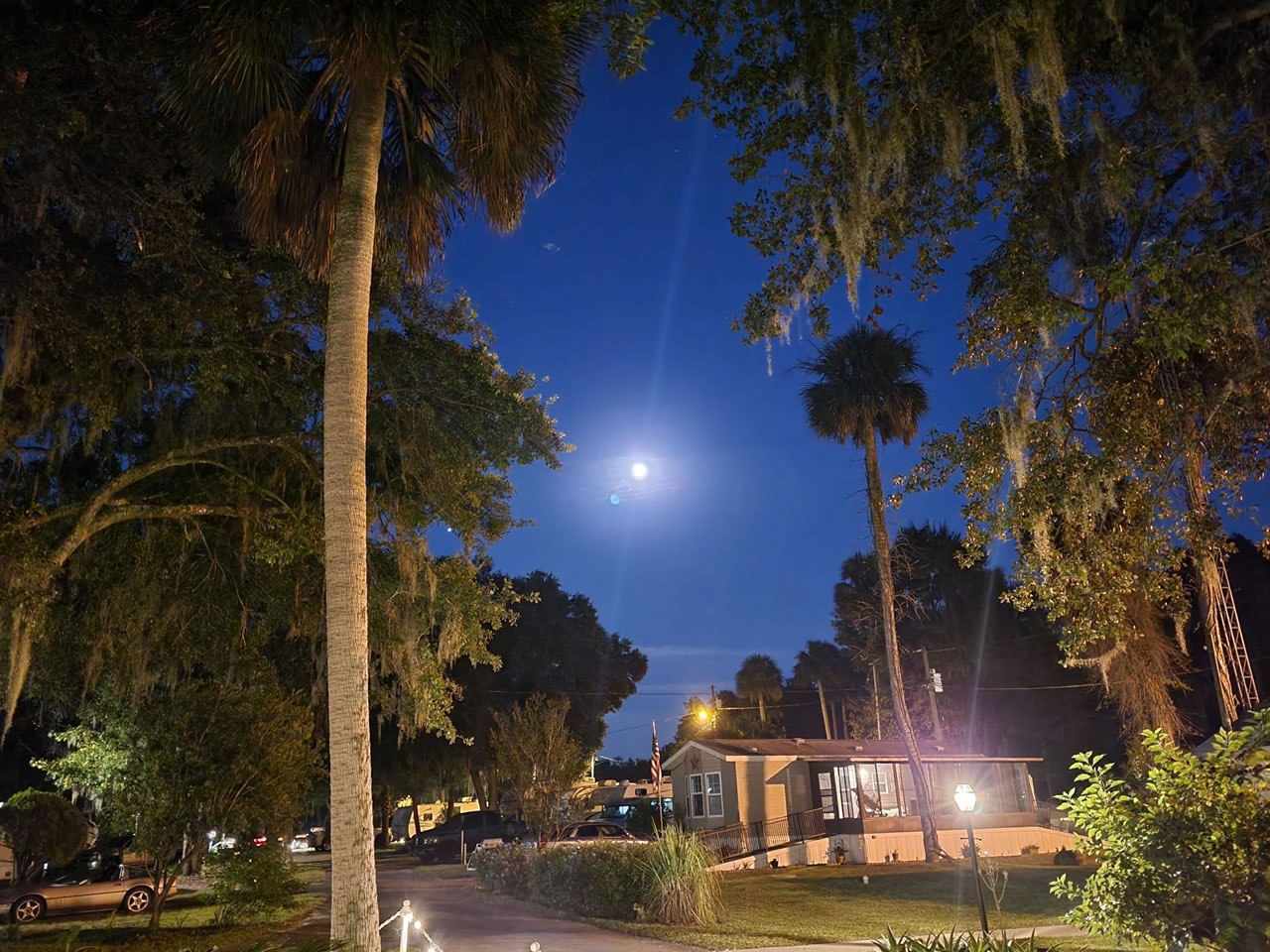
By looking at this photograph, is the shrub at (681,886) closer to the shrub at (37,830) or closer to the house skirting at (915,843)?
the house skirting at (915,843)

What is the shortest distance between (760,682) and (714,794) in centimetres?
2995

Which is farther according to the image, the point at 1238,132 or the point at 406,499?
the point at 406,499

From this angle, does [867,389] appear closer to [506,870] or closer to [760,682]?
[506,870]

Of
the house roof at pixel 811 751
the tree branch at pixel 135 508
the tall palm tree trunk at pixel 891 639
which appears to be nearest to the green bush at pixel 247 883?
the tree branch at pixel 135 508

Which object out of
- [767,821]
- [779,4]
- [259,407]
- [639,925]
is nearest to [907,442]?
[767,821]

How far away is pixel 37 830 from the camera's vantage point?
21.2 metres

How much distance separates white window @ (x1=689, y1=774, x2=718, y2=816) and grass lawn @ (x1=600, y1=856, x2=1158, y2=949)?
6.44m

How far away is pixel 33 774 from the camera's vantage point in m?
30.8

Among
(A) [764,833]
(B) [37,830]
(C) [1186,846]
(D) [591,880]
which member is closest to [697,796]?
(A) [764,833]

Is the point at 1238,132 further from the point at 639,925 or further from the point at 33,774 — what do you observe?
the point at 33,774

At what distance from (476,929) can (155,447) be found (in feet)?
Result: 28.7

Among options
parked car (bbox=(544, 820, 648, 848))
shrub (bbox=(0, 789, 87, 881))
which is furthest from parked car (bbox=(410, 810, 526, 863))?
shrub (bbox=(0, 789, 87, 881))

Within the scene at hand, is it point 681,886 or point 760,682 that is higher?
point 760,682

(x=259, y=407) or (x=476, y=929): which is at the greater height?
(x=259, y=407)
